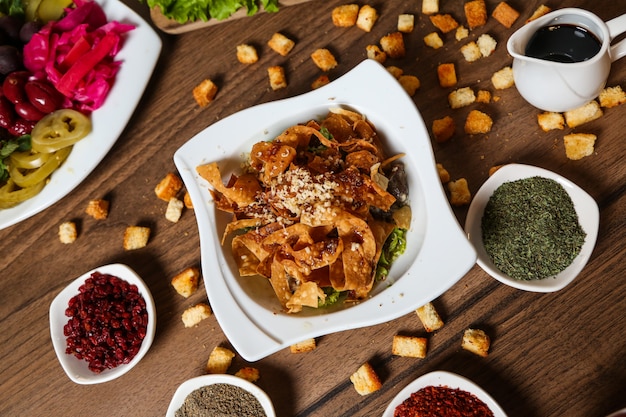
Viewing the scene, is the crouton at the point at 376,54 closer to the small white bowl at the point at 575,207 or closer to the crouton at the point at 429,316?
the small white bowl at the point at 575,207

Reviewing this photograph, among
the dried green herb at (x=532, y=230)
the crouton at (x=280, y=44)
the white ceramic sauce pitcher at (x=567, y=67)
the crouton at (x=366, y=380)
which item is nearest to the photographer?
the white ceramic sauce pitcher at (x=567, y=67)

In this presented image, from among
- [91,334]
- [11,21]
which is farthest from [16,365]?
[11,21]

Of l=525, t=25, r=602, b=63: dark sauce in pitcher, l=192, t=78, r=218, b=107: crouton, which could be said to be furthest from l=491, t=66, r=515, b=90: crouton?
l=192, t=78, r=218, b=107: crouton

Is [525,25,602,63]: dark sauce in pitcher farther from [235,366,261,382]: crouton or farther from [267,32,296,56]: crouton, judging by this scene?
[235,366,261,382]: crouton

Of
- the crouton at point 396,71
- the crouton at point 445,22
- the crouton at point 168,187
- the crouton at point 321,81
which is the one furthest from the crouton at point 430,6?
Result: the crouton at point 168,187

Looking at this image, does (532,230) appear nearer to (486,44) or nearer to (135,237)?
(486,44)

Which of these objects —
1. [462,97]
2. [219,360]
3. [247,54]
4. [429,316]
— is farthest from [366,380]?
[247,54]
